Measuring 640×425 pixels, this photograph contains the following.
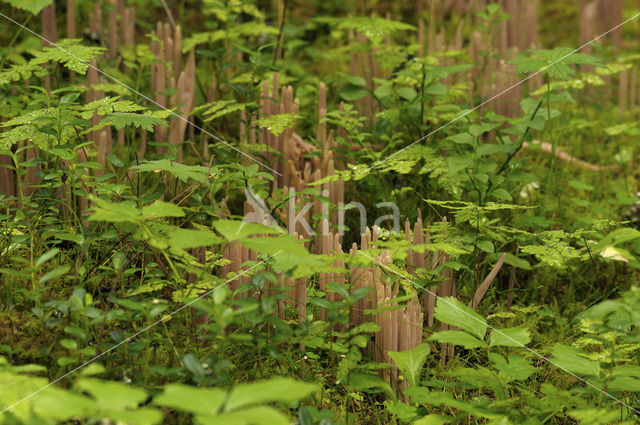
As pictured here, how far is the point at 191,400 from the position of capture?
3.60ft

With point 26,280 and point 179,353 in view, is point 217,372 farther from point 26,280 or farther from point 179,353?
point 26,280

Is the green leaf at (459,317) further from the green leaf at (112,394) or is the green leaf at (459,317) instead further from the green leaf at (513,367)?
the green leaf at (112,394)

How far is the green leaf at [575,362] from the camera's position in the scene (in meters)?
1.61

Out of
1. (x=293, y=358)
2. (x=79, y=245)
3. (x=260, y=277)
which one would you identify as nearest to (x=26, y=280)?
(x=79, y=245)

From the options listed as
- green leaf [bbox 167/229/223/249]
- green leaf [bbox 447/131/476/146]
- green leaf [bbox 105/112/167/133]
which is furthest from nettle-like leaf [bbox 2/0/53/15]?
green leaf [bbox 447/131/476/146]

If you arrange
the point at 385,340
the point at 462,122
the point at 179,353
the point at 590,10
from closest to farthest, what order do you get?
1. the point at 179,353
2. the point at 385,340
3. the point at 462,122
4. the point at 590,10

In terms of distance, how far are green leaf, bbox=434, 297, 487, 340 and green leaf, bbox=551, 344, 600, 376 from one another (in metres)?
0.20

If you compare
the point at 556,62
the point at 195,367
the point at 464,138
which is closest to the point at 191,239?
the point at 195,367

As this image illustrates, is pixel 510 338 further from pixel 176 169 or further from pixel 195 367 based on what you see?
pixel 176 169

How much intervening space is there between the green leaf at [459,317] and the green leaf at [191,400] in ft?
2.52

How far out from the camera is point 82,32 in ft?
11.8

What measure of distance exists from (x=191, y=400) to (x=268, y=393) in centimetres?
13

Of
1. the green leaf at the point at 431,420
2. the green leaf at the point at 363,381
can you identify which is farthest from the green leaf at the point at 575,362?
the green leaf at the point at 363,381

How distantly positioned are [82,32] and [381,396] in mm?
2797
